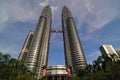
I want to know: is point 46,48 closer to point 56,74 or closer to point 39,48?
point 39,48

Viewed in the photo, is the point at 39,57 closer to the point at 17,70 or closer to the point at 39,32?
the point at 39,32

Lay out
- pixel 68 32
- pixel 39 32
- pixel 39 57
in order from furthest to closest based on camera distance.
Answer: pixel 68 32, pixel 39 32, pixel 39 57

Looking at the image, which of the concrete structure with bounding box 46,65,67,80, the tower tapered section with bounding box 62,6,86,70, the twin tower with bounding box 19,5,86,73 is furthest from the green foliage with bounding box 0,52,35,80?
the tower tapered section with bounding box 62,6,86,70

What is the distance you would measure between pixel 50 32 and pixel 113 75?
445 feet

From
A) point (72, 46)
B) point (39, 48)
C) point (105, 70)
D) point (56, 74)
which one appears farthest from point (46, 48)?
point (56, 74)

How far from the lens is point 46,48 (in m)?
165

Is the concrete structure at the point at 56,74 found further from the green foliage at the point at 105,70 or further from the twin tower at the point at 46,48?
the twin tower at the point at 46,48

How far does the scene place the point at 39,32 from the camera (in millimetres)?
167375

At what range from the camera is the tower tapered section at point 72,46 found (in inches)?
5981

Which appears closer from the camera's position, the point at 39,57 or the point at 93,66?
the point at 93,66

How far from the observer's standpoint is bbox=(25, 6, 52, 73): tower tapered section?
481 feet

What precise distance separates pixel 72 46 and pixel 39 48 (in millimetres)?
30533

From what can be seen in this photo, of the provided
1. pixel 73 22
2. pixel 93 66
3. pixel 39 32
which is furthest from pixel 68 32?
pixel 93 66

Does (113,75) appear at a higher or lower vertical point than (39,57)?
lower
